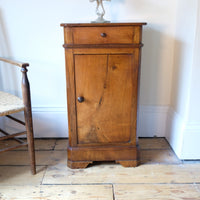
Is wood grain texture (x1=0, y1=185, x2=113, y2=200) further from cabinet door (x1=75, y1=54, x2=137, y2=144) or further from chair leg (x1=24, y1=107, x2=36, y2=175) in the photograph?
cabinet door (x1=75, y1=54, x2=137, y2=144)

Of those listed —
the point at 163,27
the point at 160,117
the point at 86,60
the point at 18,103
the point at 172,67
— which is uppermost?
the point at 163,27

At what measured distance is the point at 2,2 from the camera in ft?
5.14

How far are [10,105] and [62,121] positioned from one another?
606mm

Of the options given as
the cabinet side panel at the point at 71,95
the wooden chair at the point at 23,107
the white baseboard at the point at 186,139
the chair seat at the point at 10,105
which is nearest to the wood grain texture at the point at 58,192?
the wooden chair at the point at 23,107

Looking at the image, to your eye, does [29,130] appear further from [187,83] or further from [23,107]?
[187,83]

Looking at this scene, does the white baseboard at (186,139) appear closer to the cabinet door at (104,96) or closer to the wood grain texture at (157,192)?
the wood grain texture at (157,192)

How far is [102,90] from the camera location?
131 cm

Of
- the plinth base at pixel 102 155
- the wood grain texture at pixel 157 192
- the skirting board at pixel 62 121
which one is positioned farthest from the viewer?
the skirting board at pixel 62 121

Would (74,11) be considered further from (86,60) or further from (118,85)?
(118,85)

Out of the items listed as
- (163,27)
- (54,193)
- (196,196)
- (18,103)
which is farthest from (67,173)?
(163,27)

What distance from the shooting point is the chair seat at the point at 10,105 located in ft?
3.88

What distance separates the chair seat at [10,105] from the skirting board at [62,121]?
1.45ft

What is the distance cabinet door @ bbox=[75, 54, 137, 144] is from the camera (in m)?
1.27

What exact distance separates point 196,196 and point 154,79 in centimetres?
87
